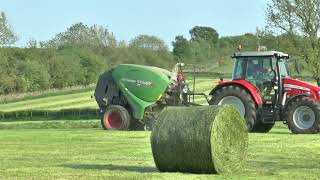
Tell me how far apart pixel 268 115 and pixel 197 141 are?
9.29m

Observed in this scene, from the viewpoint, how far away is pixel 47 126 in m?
28.3

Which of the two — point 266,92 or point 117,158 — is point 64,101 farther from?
point 117,158

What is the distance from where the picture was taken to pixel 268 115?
18531 millimetres

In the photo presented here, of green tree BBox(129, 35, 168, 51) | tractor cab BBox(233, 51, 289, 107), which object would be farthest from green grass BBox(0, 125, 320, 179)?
green tree BBox(129, 35, 168, 51)

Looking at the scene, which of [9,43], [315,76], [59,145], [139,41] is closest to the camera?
[59,145]

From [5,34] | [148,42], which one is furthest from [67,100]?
[148,42]

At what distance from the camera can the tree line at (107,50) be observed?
36469mm

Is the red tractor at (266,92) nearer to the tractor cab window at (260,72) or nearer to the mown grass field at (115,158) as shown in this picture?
the tractor cab window at (260,72)

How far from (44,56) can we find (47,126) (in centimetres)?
4074

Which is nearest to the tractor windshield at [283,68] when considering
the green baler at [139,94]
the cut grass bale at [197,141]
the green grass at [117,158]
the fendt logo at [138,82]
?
the green grass at [117,158]

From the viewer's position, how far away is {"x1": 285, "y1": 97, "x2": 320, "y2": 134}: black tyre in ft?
58.0

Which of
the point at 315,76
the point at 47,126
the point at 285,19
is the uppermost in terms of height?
the point at 285,19

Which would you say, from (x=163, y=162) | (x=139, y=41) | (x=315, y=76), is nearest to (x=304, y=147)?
(x=163, y=162)

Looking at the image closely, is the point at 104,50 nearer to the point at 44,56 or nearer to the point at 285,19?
the point at 44,56
